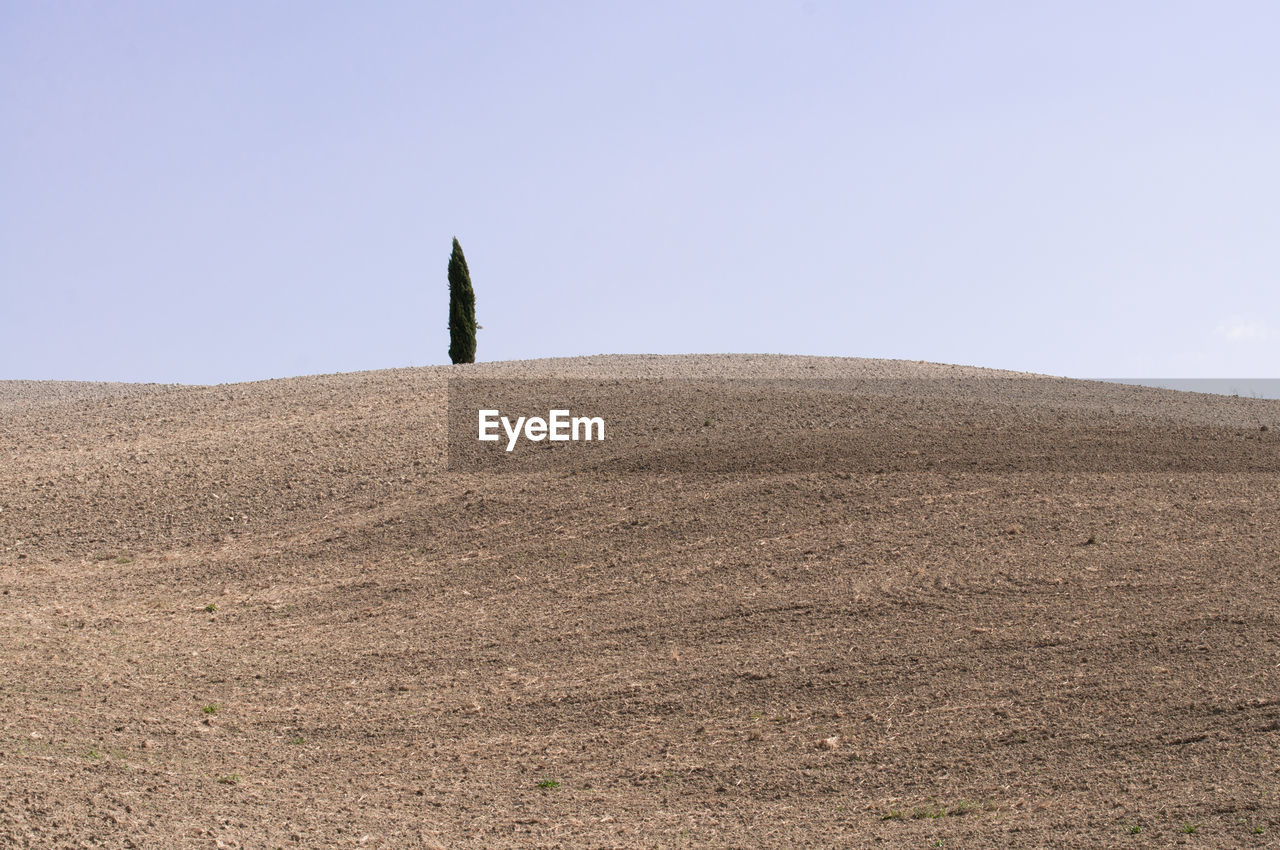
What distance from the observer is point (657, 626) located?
893 centimetres

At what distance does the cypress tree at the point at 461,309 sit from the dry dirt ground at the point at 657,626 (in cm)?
782

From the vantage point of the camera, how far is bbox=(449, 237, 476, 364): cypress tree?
23.8 m

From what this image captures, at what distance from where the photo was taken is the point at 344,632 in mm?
9328

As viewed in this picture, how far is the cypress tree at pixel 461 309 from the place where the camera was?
2378 centimetres

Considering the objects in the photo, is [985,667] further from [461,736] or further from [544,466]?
[544,466]

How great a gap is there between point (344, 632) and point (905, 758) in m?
4.91

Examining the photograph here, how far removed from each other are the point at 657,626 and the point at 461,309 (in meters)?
15.9
